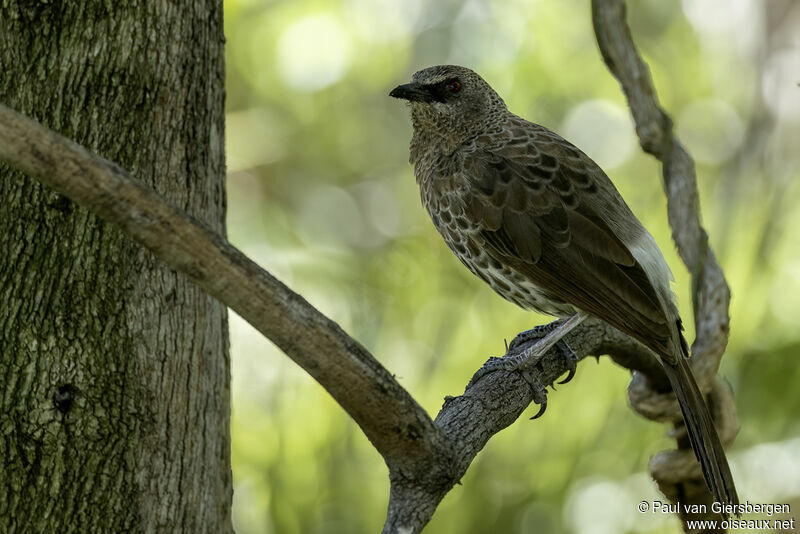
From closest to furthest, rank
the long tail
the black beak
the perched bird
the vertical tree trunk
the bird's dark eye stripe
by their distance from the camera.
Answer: the vertical tree trunk → the long tail → the perched bird → the black beak → the bird's dark eye stripe

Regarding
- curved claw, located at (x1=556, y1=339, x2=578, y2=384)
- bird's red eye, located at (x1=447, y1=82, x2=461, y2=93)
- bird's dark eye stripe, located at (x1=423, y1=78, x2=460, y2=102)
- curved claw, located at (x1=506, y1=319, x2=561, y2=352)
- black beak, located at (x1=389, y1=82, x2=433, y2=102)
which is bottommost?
curved claw, located at (x1=556, y1=339, x2=578, y2=384)

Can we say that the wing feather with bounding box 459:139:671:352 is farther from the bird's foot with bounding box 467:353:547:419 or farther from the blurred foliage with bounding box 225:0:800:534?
the blurred foliage with bounding box 225:0:800:534

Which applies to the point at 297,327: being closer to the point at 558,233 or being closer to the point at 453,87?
the point at 558,233

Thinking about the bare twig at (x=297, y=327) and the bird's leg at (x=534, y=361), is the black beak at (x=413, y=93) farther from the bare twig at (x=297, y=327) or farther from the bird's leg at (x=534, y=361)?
the bare twig at (x=297, y=327)

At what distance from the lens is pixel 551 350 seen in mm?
3115

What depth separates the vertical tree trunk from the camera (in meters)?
2.03

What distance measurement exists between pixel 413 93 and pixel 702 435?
5.01 feet

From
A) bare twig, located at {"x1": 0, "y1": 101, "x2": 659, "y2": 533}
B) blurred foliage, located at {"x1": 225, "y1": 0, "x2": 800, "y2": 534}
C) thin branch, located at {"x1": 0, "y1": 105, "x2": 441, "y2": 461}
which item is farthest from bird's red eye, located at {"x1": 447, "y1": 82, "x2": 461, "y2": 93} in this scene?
thin branch, located at {"x1": 0, "y1": 105, "x2": 441, "y2": 461}

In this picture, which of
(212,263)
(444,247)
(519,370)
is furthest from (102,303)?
(444,247)

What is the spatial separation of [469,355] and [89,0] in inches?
88.7

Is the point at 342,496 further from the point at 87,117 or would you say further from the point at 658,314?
the point at 87,117

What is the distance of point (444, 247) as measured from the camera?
14.5ft

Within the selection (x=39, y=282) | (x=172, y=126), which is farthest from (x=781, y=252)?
(x=39, y=282)

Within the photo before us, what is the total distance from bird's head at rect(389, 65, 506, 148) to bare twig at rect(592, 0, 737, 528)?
521 millimetres
